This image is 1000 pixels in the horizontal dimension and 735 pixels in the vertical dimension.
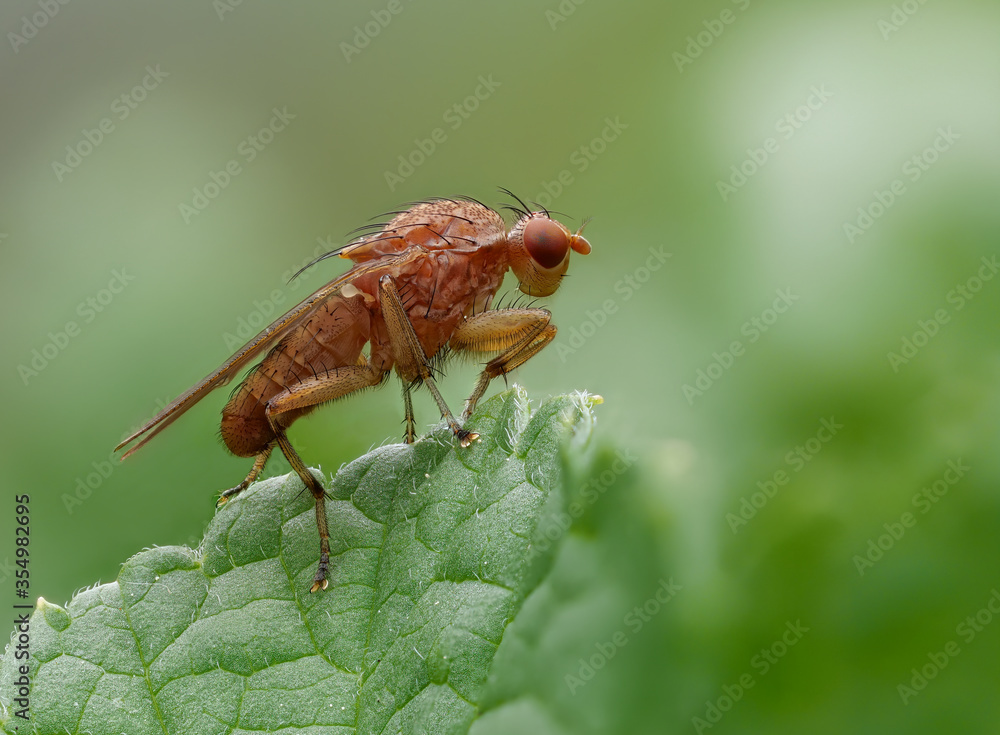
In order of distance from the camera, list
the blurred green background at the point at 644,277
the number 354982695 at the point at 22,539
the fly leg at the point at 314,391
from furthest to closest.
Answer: the fly leg at the point at 314,391
the number 354982695 at the point at 22,539
the blurred green background at the point at 644,277

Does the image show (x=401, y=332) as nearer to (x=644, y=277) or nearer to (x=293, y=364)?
(x=293, y=364)

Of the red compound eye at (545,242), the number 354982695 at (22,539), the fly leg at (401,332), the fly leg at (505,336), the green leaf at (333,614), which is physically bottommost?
the number 354982695 at (22,539)

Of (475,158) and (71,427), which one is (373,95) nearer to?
(475,158)

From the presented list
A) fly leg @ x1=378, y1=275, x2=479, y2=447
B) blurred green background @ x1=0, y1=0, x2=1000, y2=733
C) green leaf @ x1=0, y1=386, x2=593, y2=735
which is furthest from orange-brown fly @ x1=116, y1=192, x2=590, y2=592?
green leaf @ x1=0, y1=386, x2=593, y2=735

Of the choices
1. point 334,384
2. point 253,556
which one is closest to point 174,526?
point 334,384

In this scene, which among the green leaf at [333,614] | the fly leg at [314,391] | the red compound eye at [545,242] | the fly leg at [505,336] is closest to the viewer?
the green leaf at [333,614]

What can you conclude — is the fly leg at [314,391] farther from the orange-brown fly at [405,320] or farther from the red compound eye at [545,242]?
the red compound eye at [545,242]

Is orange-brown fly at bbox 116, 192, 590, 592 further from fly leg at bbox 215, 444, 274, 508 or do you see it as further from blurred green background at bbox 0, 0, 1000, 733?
blurred green background at bbox 0, 0, 1000, 733

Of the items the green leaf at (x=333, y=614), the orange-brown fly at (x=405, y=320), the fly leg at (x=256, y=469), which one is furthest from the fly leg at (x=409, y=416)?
the green leaf at (x=333, y=614)
